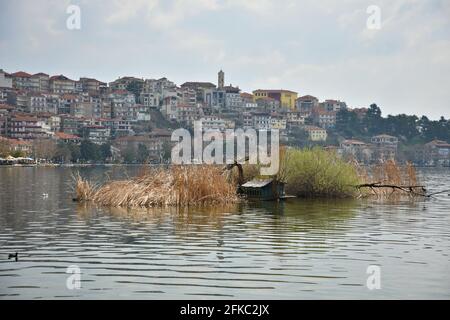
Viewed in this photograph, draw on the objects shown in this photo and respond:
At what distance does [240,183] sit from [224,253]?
56.0 feet

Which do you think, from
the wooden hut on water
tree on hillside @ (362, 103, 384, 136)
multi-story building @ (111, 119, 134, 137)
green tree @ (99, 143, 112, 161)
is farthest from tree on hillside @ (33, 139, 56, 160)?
the wooden hut on water

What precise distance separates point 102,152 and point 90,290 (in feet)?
478

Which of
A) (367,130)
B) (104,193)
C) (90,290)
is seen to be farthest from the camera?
(367,130)

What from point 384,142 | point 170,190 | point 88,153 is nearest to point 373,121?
point 384,142

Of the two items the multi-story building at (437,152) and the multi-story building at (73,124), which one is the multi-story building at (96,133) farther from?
the multi-story building at (437,152)

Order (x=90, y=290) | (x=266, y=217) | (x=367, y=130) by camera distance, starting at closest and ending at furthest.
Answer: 1. (x=90, y=290)
2. (x=266, y=217)
3. (x=367, y=130)

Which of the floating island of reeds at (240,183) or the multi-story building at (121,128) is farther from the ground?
the multi-story building at (121,128)

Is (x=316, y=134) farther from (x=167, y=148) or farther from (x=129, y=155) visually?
(x=129, y=155)

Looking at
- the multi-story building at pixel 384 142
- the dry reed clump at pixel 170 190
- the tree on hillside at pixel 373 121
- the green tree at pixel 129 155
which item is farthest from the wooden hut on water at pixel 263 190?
the tree on hillside at pixel 373 121

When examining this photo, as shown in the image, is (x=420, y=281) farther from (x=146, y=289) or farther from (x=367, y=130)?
(x=367, y=130)

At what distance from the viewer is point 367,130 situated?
191m

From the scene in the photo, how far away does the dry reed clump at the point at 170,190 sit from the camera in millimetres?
29672
